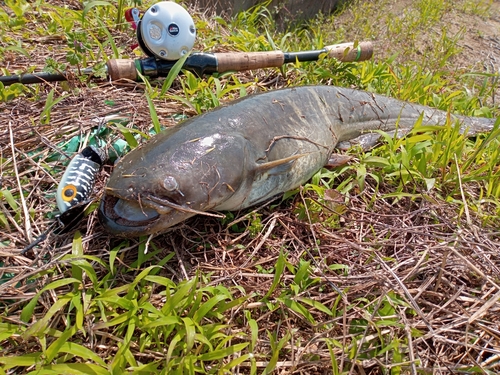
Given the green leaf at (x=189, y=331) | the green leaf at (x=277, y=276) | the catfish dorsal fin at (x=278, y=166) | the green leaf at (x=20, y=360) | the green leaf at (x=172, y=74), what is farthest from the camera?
the green leaf at (x=172, y=74)

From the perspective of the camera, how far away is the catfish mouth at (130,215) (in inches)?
68.7

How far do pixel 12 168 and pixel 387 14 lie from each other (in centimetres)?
683

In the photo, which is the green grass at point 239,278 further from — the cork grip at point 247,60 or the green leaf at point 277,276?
the cork grip at point 247,60

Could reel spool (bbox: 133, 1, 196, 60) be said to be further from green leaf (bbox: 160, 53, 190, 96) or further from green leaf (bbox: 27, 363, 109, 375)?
green leaf (bbox: 27, 363, 109, 375)

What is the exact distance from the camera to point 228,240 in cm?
209

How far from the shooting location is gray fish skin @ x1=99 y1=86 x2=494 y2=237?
1.74 m

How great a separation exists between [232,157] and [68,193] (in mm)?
848

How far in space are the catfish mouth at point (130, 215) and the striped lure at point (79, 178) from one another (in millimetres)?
250

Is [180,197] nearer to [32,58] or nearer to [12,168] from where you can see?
[12,168]

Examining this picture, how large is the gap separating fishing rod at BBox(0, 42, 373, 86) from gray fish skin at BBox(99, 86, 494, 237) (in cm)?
76

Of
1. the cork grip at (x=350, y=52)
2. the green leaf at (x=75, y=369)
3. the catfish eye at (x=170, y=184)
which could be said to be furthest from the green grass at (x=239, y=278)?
the cork grip at (x=350, y=52)

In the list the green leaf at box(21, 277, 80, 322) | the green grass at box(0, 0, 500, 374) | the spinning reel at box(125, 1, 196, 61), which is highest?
the spinning reel at box(125, 1, 196, 61)

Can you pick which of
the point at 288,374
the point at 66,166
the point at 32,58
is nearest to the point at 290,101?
the point at 66,166

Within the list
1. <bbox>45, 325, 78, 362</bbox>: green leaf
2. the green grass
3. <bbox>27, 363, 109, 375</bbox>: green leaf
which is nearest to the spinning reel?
the green grass
